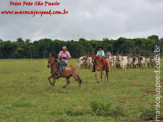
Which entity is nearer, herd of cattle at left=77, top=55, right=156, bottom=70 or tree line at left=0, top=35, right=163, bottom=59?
herd of cattle at left=77, top=55, right=156, bottom=70

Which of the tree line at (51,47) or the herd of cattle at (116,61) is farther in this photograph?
the tree line at (51,47)

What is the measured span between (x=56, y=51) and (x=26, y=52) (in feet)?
33.4

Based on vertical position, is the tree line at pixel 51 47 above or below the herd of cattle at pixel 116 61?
above

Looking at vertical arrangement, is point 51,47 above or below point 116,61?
above

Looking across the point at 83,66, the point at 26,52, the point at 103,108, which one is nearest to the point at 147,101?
the point at 103,108

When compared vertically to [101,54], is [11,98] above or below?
below

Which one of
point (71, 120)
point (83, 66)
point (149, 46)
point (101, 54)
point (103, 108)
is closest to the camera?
point (71, 120)

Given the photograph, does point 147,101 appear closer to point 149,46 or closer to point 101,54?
point 101,54

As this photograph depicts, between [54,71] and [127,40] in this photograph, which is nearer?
[54,71]

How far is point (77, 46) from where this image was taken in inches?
3524

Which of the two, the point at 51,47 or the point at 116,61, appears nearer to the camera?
the point at 116,61

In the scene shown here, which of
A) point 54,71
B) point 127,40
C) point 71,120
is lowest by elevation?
point 71,120

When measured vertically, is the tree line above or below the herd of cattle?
above

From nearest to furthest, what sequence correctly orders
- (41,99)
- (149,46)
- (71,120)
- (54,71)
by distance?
(71,120) < (41,99) < (54,71) < (149,46)
